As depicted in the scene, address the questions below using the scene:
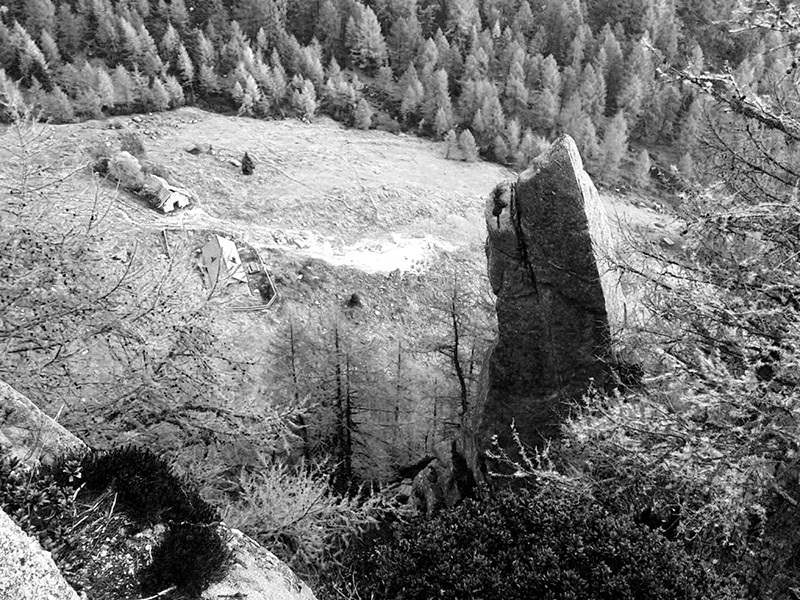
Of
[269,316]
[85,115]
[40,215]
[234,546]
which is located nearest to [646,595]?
[234,546]

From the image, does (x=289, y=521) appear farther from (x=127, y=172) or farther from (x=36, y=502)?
(x=127, y=172)

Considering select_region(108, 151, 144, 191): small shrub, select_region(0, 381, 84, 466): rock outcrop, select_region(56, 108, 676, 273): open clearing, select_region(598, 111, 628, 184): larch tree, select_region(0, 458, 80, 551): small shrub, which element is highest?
select_region(0, 458, 80, 551): small shrub

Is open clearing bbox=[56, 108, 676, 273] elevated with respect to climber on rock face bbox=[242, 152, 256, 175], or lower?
lower

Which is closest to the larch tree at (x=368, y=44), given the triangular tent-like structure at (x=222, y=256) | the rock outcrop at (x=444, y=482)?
the triangular tent-like structure at (x=222, y=256)

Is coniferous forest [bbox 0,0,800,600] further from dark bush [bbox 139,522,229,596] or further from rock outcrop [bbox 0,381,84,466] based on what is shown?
rock outcrop [bbox 0,381,84,466]

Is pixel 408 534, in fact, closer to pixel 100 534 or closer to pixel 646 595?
pixel 646 595

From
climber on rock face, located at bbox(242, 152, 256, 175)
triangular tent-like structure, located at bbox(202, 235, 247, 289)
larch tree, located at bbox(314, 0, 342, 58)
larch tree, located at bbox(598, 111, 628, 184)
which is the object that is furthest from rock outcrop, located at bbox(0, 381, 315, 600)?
larch tree, located at bbox(314, 0, 342, 58)

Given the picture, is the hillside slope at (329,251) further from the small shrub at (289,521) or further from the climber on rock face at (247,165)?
→ the small shrub at (289,521)
